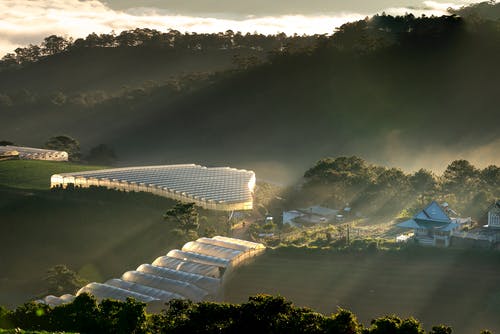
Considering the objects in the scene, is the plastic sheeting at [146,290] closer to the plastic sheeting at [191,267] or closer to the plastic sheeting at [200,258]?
the plastic sheeting at [191,267]

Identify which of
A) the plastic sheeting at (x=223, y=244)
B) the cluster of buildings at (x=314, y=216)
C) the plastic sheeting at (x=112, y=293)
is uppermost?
the plastic sheeting at (x=223, y=244)

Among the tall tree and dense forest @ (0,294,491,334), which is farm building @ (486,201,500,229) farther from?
dense forest @ (0,294,491,334)

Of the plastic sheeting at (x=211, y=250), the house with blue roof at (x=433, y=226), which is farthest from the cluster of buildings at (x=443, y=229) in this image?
the plastic sheeting at (x=211, y=250)

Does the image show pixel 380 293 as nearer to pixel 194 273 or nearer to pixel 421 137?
pixel 194 273

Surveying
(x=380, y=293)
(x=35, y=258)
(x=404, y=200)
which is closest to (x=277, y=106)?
(x=404, y=200)

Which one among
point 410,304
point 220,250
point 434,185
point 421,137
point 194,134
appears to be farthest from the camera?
point 194,134

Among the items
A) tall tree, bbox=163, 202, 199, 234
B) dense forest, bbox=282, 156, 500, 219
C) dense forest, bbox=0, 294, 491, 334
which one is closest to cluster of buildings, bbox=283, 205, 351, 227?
dense forest, bbox=282, 156, 500, 219
